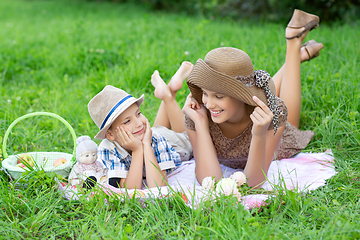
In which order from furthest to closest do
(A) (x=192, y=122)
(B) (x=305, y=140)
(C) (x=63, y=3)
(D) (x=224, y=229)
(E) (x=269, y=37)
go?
(C) (x=63, y=3), (E) (x=269, y=37), (B) (x=305, y=140), (A) (x=192, y=122), (D) (x=224, y=229)

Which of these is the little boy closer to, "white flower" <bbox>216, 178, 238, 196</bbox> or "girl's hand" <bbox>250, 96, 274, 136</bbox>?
"white flower" <bbox>216, 178, 238, 196</bbox>

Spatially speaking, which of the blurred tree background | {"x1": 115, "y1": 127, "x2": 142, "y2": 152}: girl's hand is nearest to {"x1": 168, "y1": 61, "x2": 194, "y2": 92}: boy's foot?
{"x1": 115, "y1": 127, "x2": 142, "y2": 152}: girl's hand

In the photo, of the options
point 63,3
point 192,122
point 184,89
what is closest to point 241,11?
point 184,89

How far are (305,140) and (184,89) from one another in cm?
154

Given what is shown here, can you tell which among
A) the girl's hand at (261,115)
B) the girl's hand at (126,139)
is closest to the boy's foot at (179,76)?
the girl's hand at (126,139)

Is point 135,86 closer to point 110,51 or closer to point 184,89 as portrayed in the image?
point 184,89

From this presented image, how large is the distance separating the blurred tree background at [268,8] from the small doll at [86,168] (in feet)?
16.9

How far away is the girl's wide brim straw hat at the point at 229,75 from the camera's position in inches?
81.9

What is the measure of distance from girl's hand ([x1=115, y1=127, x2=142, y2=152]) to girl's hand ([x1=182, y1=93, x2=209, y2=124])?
0.43 meters

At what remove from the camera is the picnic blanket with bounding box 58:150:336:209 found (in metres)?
2.21

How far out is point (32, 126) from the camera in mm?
3615

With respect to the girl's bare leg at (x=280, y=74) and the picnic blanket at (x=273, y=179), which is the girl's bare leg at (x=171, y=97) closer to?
the picnic blanket at (x=273, y=179)

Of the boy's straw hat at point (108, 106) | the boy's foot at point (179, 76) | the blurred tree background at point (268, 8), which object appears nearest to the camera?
the boy's straw hat at point (108, 106)

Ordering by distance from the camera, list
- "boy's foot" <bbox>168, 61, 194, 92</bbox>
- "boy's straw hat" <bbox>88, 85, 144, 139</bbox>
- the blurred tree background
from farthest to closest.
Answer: the blurred tree background → "boy's foot" <bbox>168, 61, 194, 92</bbox> → "boy's straw hat" <bbox>88, 85, 144, 139</bbox>
